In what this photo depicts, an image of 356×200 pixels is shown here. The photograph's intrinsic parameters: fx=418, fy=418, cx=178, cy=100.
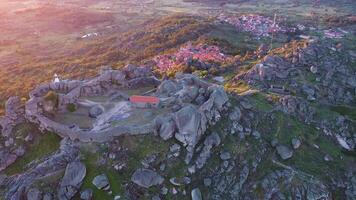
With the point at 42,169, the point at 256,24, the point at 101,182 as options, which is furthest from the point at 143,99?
the point at 256,24

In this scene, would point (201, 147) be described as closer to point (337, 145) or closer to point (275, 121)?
point (275, 121)

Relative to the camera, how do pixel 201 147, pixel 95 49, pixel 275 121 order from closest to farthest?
pixel 201 147
pixel 275 121
pixel 95 49

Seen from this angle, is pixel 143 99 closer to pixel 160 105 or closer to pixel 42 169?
pixel 160 105

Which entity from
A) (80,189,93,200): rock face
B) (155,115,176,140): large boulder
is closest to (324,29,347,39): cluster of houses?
(155,115,176,140): large boulder

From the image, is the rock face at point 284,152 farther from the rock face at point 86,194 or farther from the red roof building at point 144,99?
the rock face at point 86,194

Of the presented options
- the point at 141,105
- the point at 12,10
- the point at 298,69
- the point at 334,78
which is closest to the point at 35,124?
the point at 141,105

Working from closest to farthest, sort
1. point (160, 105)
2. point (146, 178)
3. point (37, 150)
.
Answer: point (146, 178) → point (37, 150) → point (160, 105)
